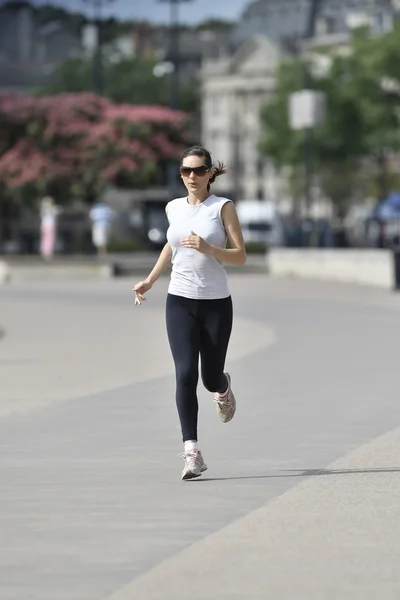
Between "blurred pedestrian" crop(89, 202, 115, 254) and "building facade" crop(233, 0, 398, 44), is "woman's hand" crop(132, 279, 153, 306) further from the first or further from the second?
"building facade" crop(233, 0, 398, 44)

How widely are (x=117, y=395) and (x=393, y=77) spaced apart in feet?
256

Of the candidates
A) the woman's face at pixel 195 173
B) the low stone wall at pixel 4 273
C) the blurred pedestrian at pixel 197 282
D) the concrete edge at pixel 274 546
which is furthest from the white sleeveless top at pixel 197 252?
the low stone wall at pixel 4 273

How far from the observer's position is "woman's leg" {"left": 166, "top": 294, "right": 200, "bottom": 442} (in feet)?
36.6

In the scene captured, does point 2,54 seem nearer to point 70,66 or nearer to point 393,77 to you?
point 70,66

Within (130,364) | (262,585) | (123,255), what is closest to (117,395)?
(130,364)

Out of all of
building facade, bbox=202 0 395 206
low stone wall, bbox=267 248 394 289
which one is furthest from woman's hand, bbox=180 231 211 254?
building facade, bbox=202 0 395 206

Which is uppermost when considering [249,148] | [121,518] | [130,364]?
[121,518]

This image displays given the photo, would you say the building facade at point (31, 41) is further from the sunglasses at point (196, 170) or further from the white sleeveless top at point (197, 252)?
the sunglasses at point (196, 170)

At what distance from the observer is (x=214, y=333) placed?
11203 mm

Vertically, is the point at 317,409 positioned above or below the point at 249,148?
above

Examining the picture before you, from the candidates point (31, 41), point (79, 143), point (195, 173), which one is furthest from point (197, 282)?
point (31, 41)

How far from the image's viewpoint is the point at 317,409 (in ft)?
50.1

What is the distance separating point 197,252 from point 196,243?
0.22 metres

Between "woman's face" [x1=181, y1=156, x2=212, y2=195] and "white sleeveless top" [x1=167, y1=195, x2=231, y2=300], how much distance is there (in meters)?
0.11
